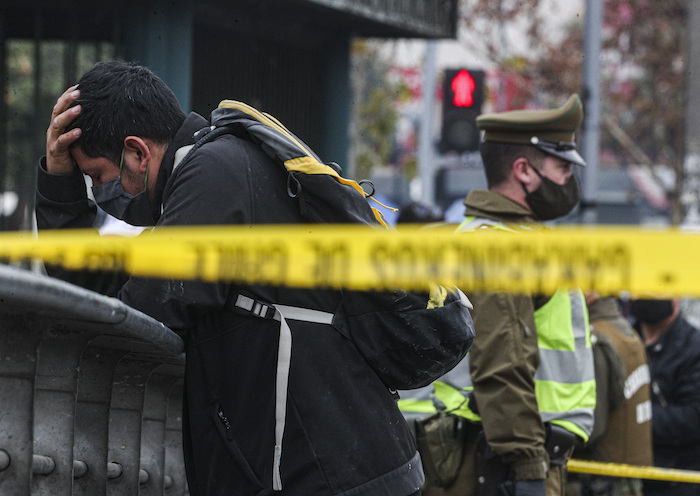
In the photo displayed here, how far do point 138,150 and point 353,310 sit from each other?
660mm

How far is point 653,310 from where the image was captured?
5.68 m

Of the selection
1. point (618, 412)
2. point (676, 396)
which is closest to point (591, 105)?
point (676, 396)

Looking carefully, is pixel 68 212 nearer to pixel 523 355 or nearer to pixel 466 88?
pixel 523 355

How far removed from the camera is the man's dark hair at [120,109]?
7.75ft

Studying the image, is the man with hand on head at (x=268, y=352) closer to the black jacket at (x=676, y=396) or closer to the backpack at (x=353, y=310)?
the backpack at (x=353, y=310)

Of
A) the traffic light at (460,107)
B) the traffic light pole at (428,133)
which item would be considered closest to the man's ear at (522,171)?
the traffic light at (460,107)

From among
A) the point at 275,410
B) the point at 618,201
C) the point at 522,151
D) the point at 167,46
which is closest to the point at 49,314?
the point at 275,410

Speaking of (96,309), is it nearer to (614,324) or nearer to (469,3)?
(614,324)

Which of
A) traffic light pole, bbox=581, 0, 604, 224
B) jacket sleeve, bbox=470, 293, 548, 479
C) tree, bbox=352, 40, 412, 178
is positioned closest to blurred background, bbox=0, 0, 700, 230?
traffic light pole, bbox=581, 0, 604, 224

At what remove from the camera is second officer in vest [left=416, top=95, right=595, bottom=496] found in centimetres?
331

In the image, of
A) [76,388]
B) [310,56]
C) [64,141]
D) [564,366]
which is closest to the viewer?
[76,388]

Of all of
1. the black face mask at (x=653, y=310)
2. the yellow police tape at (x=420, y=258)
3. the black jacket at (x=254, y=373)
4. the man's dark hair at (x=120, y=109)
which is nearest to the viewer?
the yellow police tape at (x=420, y=258)

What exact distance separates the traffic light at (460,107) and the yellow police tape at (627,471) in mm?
5881

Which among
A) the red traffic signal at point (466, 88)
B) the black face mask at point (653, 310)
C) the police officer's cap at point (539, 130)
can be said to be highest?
the red traffic signal at point (466, 88)
